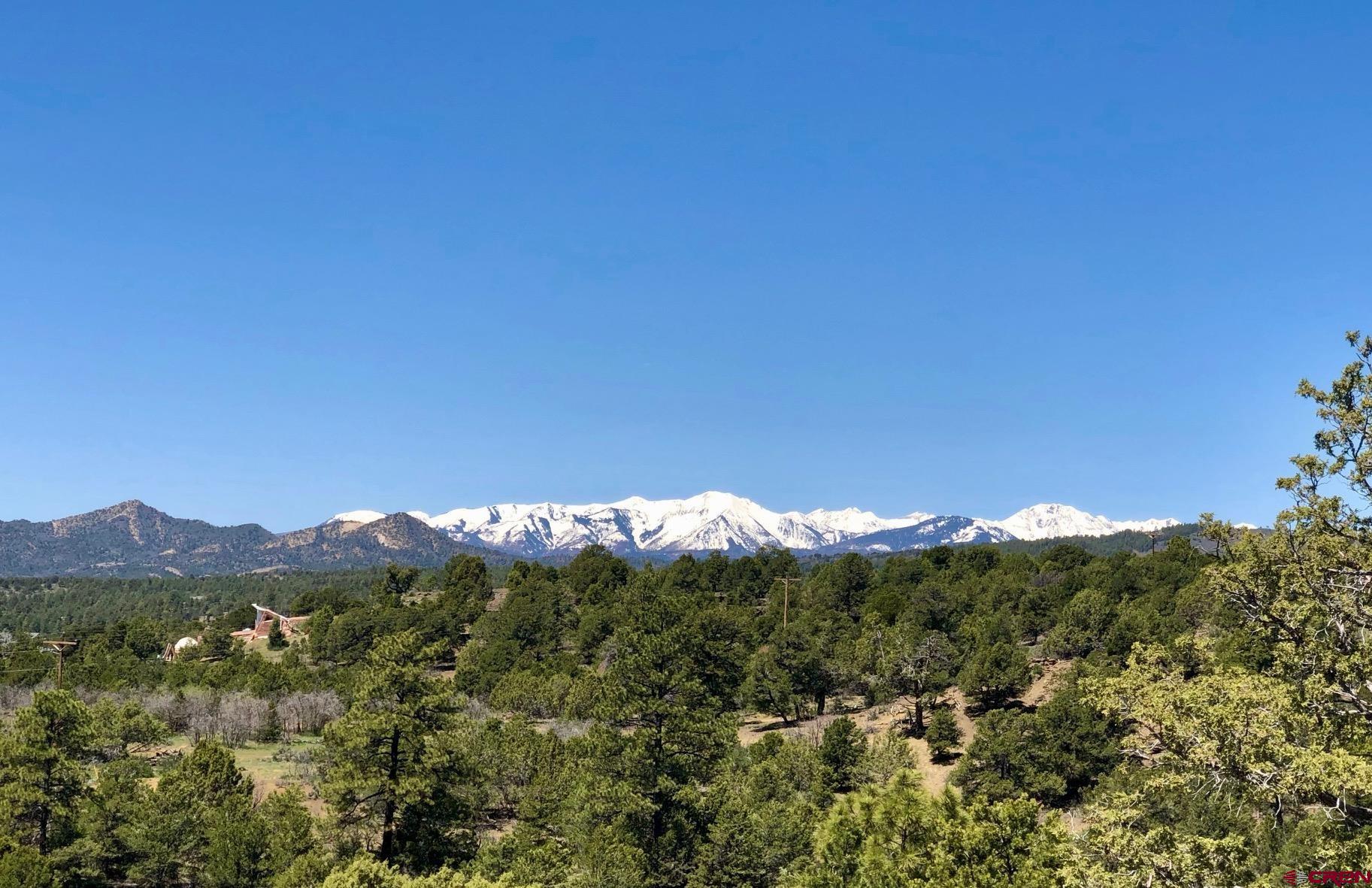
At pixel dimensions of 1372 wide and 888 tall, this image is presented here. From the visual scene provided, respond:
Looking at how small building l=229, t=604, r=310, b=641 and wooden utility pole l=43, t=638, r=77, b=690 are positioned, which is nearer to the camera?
wooden utility pole l=43, t=638, r=77, b=690

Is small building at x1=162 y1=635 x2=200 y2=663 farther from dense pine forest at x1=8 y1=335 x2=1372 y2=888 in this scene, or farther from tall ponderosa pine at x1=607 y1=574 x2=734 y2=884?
tall ponderosa pine at x1=607 y1=574 x2=734 y2=884

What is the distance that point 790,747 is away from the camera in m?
62.0

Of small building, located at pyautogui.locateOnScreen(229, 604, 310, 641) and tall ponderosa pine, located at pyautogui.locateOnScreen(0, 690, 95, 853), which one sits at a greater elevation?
tall ponderosa pine, located at pyautogui.locateOnScreen(0, 690, 95, 853)

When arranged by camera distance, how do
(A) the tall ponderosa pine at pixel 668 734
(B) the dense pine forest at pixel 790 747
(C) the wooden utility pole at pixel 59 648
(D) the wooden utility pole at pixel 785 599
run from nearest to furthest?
(B) the dense pine forest at pixel 790 747
(A) the tall ponderosa pine at pixel 668 734
(C) the wooden utility pole at pixel 59 648
(D) the wooden utility pole at pixel 785 599

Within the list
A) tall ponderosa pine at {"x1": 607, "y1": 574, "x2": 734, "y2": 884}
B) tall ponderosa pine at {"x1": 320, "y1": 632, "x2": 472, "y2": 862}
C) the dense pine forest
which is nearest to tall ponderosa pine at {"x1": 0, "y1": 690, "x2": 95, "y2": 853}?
the dense pine forest

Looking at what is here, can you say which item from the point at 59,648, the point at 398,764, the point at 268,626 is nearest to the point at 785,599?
the point at 59,648

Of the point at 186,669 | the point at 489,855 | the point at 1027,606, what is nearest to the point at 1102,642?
the point at 1027,606

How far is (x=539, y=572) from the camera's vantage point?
445ft

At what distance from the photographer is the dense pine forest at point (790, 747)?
16.8 m

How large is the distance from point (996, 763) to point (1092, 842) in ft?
144

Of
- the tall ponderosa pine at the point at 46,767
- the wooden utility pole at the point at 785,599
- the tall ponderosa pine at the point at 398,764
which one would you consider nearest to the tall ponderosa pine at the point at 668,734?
the tall ponderosa pine at the point at 398,764

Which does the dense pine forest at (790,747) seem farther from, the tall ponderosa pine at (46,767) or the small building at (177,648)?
the small building at (177,648)

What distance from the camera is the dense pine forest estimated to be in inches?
662

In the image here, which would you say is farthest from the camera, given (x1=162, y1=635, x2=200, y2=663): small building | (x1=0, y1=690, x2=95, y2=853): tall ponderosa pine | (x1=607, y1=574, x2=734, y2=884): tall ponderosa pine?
(x1=162, y1=635, x2=200, y2=663): small building
